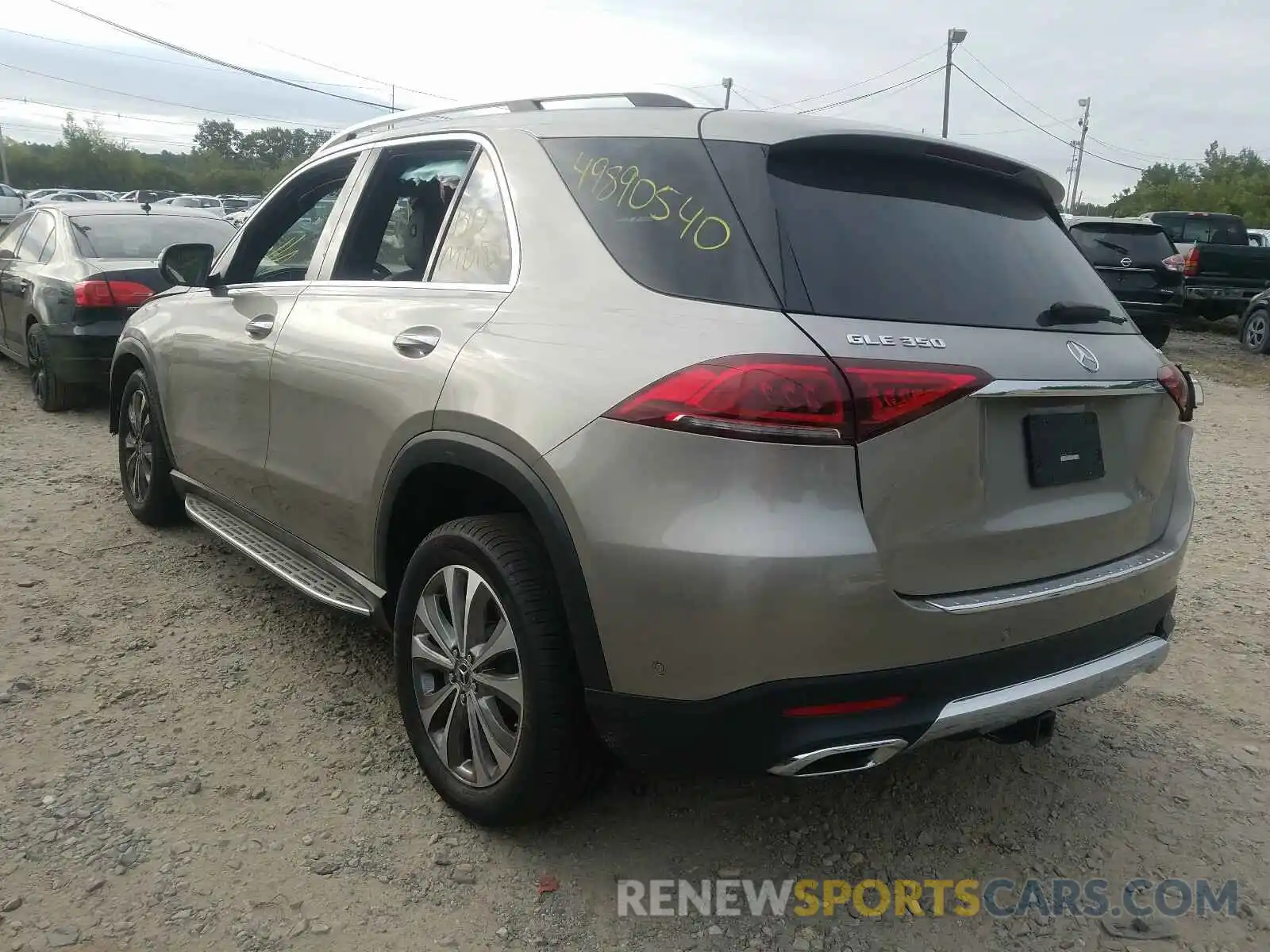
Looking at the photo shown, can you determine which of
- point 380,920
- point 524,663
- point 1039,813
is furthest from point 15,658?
point 1039,813

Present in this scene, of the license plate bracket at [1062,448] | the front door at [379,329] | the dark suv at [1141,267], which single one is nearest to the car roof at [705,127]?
the front door at [379,329]

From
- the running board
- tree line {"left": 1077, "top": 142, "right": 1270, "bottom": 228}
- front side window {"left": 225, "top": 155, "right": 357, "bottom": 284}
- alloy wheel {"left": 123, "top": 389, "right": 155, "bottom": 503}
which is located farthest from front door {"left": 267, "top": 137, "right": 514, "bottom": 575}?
tree line {"left": 1077, "top": 142, "right": 1270, "bottom": 228}

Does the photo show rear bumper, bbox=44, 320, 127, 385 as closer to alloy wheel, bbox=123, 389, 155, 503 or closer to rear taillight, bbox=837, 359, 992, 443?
alloy wheel, bbox=123, 389, 155, 503

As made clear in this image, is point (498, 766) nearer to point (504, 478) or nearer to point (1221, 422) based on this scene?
point (504, 478)

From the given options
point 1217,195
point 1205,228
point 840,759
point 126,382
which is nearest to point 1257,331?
point 1205,228

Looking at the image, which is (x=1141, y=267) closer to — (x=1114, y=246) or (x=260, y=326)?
(x=1114, y=246)

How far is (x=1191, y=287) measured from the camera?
51.0ft

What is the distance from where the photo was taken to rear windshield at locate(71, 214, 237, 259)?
7719mm

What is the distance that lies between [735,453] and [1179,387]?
1.44 meters

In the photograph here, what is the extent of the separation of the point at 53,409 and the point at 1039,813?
293 inches

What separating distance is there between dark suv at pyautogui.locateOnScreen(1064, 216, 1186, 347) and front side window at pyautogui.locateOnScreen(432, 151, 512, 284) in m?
12.4

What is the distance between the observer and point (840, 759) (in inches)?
82.7

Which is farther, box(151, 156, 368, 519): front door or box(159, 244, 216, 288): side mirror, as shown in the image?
box(159, 244, 216, 288): side mirror

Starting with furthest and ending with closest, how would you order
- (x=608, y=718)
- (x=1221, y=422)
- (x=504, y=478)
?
(x=1221, y=422)
(x=504, y=478)
(x=608, y=718)
